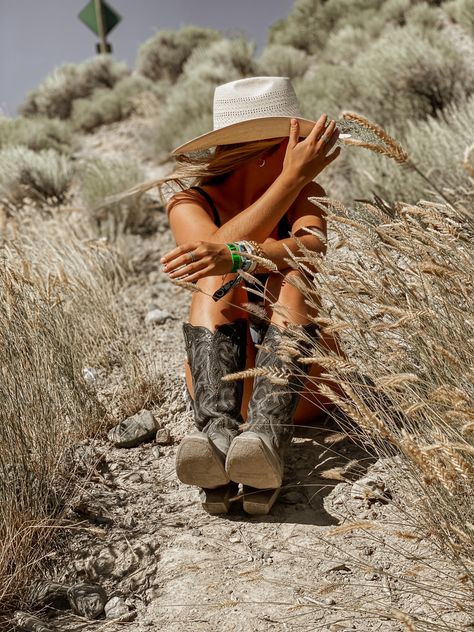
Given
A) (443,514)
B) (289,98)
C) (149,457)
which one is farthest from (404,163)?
(149,457)

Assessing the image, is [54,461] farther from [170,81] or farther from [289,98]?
[170,81]

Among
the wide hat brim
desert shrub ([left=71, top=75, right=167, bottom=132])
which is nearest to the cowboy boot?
the wide hat brim

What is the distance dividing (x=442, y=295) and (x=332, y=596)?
0.93m

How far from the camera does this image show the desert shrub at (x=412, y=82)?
6.86 meters

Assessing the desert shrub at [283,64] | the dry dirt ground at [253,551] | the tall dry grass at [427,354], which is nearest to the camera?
the tall dry grass at [427,354]

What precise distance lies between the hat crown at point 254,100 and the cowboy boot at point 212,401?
0.86 meters

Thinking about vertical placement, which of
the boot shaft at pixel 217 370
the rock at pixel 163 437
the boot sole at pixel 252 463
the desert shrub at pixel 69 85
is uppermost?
the desert shrub at pixel 69 85

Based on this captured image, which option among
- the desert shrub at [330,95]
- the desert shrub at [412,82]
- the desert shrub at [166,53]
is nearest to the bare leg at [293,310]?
the desert shrub at [412,82]

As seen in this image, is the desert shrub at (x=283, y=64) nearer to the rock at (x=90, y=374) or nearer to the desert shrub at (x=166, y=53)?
the desert shrub at (x=166, y=53)

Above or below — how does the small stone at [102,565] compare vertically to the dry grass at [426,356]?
below

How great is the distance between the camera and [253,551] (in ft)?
7.55

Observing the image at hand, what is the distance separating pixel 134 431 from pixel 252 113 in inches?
58.8

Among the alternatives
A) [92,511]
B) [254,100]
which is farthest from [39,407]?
[254,100]

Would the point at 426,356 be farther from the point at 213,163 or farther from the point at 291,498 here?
the point at 213,163
